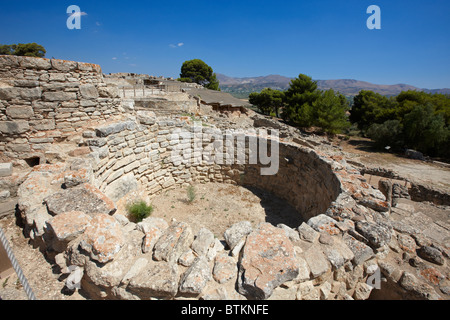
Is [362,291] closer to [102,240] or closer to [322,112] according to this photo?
[102,240]

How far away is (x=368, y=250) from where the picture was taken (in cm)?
285

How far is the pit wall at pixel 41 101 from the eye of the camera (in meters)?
4.07

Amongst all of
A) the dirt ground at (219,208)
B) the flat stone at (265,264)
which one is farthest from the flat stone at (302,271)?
the dirt ground at (219,208)

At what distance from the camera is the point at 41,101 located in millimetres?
4355

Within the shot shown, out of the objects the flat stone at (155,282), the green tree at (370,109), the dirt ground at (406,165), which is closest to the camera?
the flat stone at (155,282)

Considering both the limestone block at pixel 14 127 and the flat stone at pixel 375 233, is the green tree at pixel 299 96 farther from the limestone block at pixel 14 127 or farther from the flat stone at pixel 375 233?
the limestone block at pixel 14 127

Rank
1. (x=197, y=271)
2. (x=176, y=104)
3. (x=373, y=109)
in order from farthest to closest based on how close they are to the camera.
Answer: (x=373, y=109)
(x=176, y=104)
(x=197, y=271)

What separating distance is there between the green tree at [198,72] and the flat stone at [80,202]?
4051 centimetres

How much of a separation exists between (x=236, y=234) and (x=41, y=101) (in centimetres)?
467

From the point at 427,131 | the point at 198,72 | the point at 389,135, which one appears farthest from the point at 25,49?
the point at 427,131

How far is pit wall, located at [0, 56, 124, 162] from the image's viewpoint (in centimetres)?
407

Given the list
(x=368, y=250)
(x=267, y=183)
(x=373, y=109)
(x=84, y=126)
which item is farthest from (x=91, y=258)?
(x=373, y=109)
